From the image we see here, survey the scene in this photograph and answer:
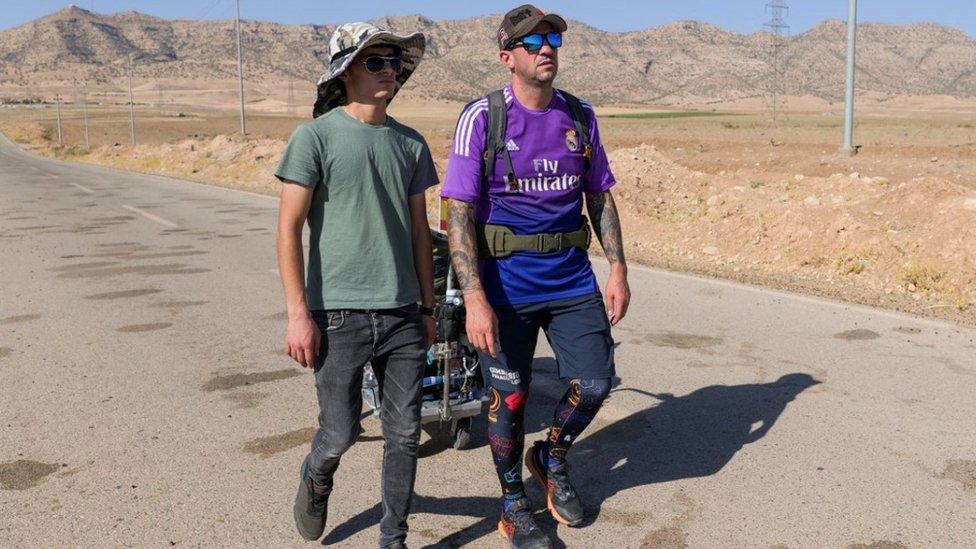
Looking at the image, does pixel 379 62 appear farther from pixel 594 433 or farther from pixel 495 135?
pixel 594 433

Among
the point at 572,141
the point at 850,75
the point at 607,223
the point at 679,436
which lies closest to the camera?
the point at 572,141

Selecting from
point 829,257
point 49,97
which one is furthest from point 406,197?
point 49,97

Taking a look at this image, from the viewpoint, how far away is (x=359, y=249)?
3381 millimetres

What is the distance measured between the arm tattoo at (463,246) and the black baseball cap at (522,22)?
0.68 m

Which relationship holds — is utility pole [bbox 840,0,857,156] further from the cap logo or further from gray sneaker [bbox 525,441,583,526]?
gray sneaker [bbox 525,441,583,526]

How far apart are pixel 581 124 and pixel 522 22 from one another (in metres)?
0.48

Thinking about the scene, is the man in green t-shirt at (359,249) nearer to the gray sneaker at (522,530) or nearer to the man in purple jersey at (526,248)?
the man in purple jersey at (526,248)

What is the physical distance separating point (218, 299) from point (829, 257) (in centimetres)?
676

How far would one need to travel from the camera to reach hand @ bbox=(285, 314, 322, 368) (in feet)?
10.8

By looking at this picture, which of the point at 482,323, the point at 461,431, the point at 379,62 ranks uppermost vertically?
the point at 379,62

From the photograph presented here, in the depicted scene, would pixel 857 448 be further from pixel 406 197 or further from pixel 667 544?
pixel 406 197

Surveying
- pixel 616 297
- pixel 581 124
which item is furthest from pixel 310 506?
pixel 581 124

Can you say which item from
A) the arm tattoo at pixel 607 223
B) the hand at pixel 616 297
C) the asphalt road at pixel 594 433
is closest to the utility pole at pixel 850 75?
the asphalt road at pixel 594 433

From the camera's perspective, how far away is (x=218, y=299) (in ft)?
30.1
